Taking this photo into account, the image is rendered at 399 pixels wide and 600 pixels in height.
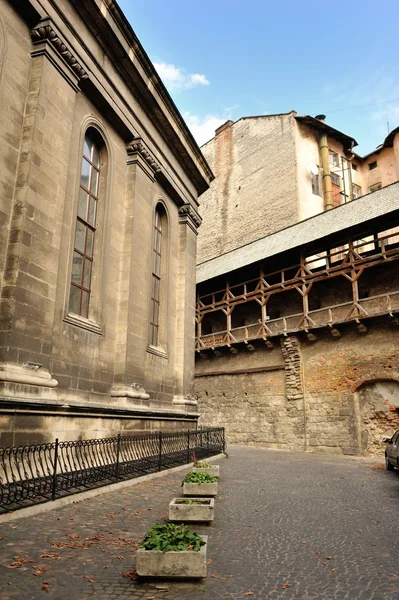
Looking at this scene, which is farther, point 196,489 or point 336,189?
point 336,189

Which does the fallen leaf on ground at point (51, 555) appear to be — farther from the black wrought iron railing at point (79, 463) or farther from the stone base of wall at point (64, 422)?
the stone base of wall at point (64, 422)

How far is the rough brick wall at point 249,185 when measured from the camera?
1240 inches

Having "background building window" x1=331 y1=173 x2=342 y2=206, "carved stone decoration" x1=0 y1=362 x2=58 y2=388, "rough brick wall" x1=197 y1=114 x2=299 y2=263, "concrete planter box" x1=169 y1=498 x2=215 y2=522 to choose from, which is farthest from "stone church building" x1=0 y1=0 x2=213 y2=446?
"background building window" x1=331 y1=173 x2=342 y2=206

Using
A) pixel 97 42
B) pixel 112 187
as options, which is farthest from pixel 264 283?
pixel 97 42

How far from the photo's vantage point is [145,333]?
536 inches

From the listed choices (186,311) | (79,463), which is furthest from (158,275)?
(79,463)

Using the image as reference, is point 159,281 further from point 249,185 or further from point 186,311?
point 249,185

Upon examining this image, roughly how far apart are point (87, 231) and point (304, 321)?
11.6 metres

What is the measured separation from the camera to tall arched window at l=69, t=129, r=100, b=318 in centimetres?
1120

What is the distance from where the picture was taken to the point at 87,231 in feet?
38.8

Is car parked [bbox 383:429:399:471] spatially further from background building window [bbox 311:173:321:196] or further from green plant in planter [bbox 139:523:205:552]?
background building window [bbox 311:173:321:196]

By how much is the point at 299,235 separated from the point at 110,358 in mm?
Result: 12800

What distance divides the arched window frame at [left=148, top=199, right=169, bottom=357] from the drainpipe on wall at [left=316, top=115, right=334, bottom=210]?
18.1 metres

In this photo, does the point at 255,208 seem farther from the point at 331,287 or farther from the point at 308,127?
the point at 331,287
